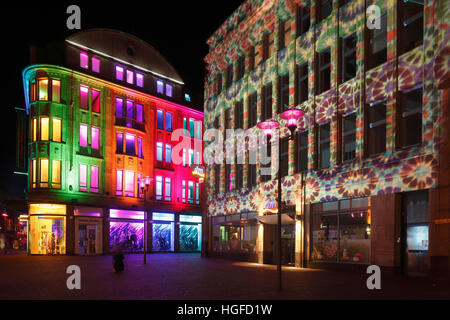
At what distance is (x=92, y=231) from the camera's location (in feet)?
129

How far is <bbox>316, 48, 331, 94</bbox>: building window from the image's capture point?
23062mm

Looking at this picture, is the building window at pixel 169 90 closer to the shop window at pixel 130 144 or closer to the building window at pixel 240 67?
the shop window at pixel 130 144

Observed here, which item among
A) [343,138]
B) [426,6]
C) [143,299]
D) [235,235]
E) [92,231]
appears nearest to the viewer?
[143,299]

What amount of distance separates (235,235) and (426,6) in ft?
66.9

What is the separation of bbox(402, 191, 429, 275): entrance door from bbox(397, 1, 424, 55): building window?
6.66 m

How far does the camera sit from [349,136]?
21.2 m

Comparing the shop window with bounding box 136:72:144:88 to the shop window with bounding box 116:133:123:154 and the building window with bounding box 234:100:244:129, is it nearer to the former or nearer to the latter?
the shop window with bounding box 116:133:123:154

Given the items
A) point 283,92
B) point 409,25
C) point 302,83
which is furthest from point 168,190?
point 409,25

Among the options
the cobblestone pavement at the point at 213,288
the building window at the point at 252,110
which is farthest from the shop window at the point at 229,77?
the cobblestone pavement at the point at 213,288

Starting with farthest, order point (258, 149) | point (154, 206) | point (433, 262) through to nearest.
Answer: point (154, 206) → point (258, 149) → point (433, 262)

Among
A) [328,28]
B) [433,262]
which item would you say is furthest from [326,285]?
[328,28]

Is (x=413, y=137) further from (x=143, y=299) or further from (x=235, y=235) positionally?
(x=235, y=235)

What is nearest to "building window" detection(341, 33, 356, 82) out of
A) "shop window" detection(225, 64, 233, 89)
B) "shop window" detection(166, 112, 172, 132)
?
"shop window" detection(225, 64, 233, 89)

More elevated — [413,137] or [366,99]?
[366,99]
